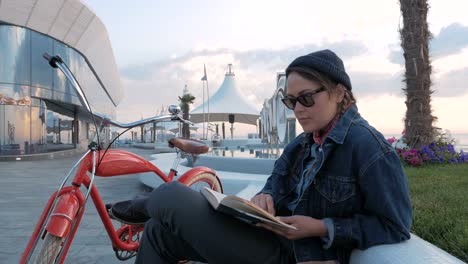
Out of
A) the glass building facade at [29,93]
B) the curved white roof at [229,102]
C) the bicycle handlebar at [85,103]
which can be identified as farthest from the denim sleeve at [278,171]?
the curved white roof at [229,102]

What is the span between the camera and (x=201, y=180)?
3.29 meters

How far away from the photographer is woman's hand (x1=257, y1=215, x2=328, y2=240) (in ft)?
4.73

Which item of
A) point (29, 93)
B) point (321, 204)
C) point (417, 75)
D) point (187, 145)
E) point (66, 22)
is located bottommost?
point (321, 204)

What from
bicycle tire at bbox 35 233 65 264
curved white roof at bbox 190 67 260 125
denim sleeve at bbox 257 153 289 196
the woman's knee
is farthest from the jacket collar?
curved white roof at bbox 190 67 260 125

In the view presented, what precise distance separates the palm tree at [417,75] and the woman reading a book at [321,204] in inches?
288

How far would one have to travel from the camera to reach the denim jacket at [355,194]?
4.60ft

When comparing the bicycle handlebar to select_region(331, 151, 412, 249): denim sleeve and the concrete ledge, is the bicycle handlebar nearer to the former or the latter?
select_region(331, 151, 412, 249): denim sleeve

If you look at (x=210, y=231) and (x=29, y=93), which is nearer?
(x=210, y=231)

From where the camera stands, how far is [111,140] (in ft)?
7.79

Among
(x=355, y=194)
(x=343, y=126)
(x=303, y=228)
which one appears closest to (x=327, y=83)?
(x=343, y=126)

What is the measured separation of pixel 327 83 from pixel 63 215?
4.57 feet

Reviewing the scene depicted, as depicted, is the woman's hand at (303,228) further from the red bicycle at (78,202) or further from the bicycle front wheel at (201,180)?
the bicycle front wheel at (201,180)

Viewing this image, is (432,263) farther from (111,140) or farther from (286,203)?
(111,140)

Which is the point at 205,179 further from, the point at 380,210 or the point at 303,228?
the point at 380,210
